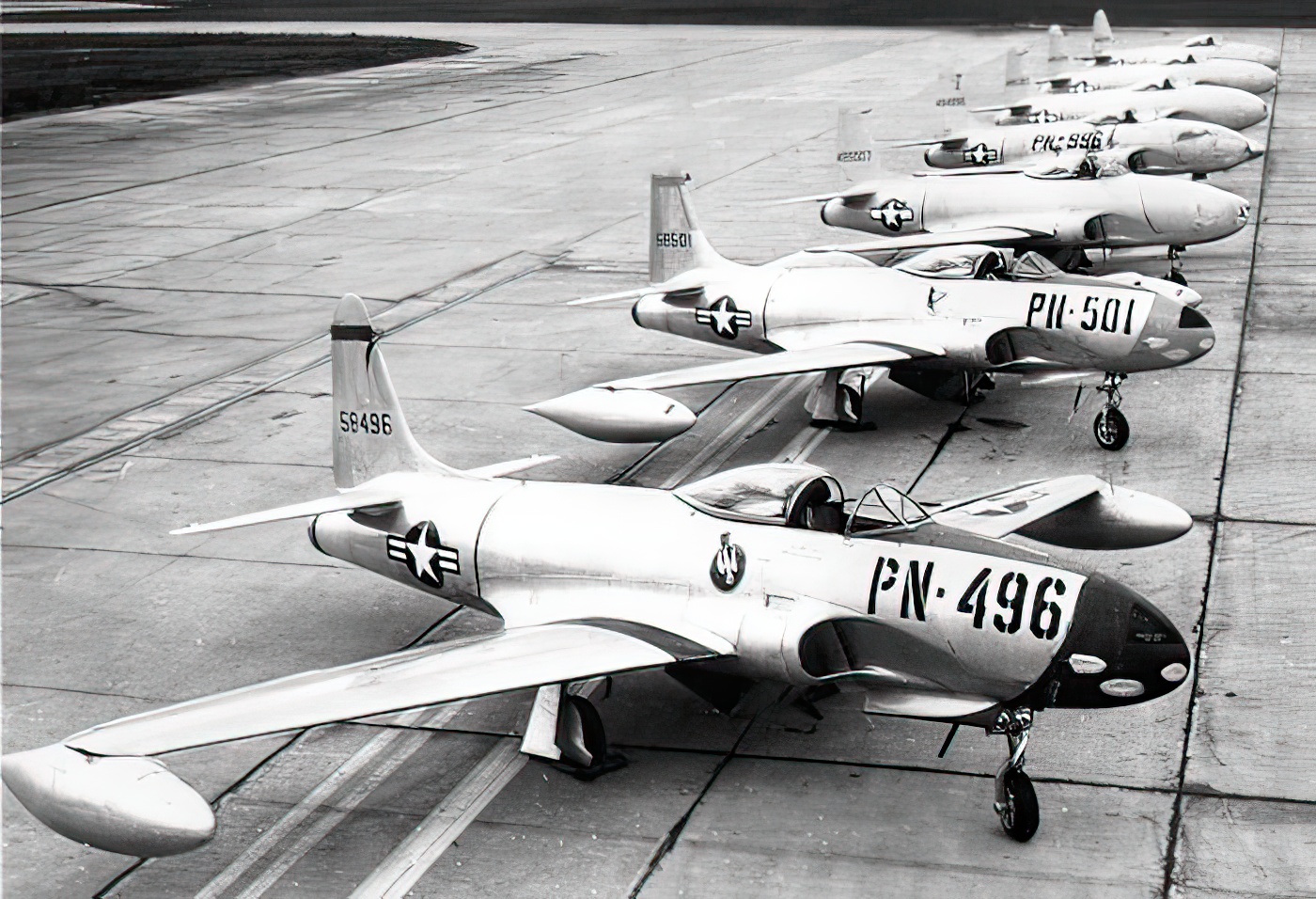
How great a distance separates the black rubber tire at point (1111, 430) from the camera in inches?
666

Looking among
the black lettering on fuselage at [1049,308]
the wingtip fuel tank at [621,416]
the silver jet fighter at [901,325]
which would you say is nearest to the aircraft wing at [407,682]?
the wingtip fuel tank at [621,416]

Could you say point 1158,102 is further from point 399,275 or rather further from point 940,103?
point 399,275

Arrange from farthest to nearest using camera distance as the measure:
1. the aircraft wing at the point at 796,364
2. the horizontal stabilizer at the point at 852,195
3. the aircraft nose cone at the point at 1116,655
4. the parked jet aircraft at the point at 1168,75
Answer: the parked jet aircraft at the point at 1168,75
the horizontal stabilizer at the point at 852,195
the aircraft wing at the point at 796,364
the aircraft nose cone at the point at 1116,655

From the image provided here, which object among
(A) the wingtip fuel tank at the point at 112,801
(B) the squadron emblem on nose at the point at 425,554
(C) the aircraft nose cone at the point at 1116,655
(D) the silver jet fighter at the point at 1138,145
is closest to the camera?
(A) the wingtip fuel tank at the point at 112,801

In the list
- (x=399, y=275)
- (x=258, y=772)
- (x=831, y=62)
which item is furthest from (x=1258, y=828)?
(x=831, y=62)

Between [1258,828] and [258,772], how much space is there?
690 cm

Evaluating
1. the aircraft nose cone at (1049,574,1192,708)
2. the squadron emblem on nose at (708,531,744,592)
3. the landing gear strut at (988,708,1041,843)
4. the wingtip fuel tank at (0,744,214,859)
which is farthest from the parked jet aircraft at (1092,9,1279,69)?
the wingtip fuel tank at (0,744,214,859)

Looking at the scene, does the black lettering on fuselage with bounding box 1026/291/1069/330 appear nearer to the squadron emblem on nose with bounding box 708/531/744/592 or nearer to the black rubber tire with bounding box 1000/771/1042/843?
the squadron emblem on nose with bounding box 708/531/744/592

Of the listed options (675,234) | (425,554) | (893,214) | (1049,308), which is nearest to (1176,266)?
(893,214)

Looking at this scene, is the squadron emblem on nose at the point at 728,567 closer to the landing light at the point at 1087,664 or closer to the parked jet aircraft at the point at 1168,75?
the landing light at the point at 1087,664

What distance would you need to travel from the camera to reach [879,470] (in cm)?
1647

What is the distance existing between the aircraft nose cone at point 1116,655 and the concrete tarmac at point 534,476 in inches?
34.5

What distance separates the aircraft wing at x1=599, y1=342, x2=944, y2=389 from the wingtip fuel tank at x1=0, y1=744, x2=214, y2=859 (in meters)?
9.19

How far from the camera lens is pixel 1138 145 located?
2858cm
